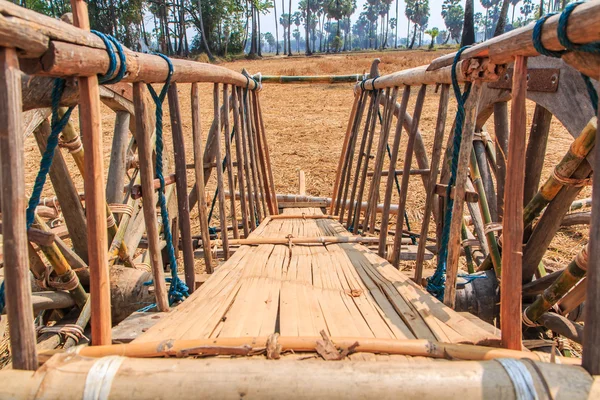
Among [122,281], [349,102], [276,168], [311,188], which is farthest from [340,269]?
[349,102]

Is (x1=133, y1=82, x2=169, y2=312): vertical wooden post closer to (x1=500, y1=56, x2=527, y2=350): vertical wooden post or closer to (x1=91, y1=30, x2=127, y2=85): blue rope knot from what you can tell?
(x1=91, y1=30, x2=127, y2=85): blue rope knot

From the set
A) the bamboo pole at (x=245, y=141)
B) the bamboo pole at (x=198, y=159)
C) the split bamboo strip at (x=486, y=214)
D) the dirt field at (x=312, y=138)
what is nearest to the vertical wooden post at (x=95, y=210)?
the bamboo pole at (x=198, y=159)

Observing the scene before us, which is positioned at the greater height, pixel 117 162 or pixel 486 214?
pixel 117 162

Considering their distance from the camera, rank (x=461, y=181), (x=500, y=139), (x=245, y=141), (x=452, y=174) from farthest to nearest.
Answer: (x=245, y=141), (x=500, y=139), (x=452, y=174), (x=461, y=181)

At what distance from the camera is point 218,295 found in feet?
6.38

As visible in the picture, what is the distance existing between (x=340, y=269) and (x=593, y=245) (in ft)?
4.76

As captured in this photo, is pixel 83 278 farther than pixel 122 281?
Yes

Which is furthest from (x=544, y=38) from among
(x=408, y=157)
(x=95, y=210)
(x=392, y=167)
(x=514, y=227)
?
(x=392, y=167)

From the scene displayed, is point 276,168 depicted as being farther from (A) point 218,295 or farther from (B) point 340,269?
(A) point 218,295

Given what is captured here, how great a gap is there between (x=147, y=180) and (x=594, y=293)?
154 centimetres

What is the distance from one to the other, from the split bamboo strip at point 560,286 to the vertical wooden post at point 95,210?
5.89 ft

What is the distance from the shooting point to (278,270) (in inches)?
95.9

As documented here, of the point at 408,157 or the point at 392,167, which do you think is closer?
the point at 408,157

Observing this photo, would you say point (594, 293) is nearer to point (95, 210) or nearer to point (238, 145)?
point (95, 210)
